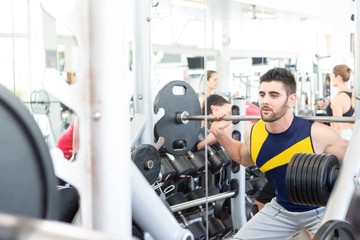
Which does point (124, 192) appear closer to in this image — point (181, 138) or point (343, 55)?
point (181, 138)

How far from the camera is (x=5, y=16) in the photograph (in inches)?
125

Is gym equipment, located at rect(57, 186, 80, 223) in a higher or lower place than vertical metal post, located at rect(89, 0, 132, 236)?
lower

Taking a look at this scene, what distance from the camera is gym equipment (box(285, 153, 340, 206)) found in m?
1.29

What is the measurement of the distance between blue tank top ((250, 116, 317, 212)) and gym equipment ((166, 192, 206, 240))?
763 mm

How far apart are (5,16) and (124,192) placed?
279cm

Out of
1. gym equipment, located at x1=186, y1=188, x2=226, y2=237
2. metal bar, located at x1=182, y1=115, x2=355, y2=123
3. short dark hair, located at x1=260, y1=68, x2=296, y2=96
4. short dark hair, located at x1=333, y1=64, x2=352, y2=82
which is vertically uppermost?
short dark hair, located at x1=333, y1=64, x2=352, y2=82

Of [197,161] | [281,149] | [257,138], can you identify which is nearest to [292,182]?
[281,149]

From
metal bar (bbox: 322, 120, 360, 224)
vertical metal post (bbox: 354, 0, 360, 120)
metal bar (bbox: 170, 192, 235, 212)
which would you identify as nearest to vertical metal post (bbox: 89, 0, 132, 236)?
metal bar (bbox: 322, 120, 360, 224)

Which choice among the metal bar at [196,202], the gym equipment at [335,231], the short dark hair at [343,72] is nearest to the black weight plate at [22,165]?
the gym equipment at [335,231]

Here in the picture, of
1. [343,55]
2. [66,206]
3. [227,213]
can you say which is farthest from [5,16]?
[343,55]

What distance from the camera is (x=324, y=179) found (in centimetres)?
131

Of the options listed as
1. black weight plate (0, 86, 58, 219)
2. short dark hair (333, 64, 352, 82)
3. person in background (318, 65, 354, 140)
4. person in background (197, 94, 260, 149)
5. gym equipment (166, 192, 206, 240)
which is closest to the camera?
black weight plate (0, 86, 58, 219)

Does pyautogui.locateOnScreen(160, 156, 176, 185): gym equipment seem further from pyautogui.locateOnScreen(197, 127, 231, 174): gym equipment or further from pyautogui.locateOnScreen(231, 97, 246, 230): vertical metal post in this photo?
pyautogui.locateOnScreen(231, 97, 246, 230): vertical metal post

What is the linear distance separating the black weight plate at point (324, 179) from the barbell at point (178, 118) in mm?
960
